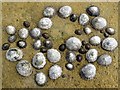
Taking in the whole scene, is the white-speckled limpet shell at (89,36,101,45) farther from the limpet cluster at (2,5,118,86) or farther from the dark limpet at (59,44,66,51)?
the dark limpet at (59,44,66,51)

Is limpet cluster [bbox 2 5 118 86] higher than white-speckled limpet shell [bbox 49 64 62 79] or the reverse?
higher

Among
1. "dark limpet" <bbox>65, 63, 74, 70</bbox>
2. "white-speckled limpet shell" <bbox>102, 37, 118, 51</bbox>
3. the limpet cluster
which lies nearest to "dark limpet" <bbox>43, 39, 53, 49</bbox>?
the limpet cluster

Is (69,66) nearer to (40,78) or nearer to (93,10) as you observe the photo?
(40,78)

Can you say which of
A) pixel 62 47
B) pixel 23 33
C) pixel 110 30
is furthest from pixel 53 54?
pixel 110 30

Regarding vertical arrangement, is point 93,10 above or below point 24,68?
above

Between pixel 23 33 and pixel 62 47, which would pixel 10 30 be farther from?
pixel 62 47

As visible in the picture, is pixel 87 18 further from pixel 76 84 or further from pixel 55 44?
pixel 76 84

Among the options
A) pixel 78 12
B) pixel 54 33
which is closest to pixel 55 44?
pixel 54 33

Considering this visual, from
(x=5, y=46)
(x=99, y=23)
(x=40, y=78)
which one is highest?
(x=99, y=23)

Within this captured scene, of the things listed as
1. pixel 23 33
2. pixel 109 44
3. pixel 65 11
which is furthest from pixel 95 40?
pixel 23 33
